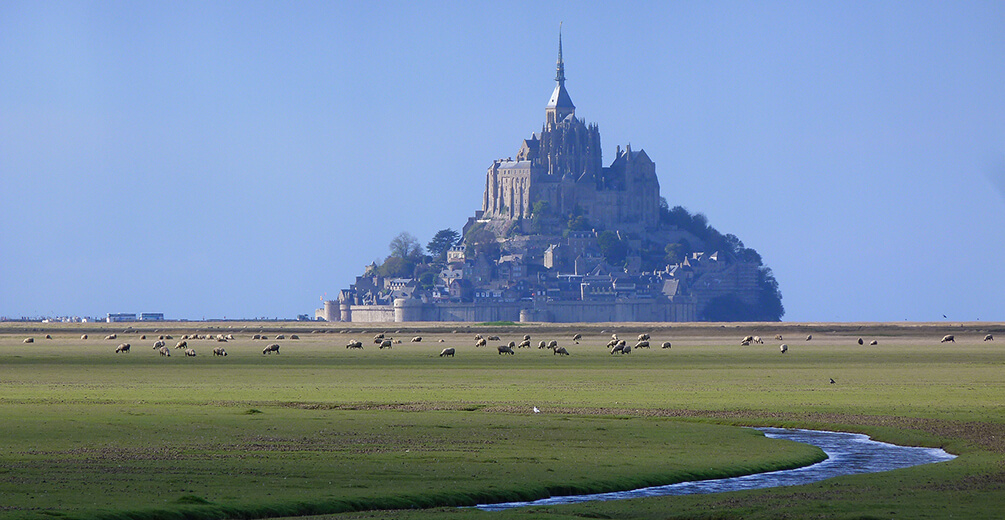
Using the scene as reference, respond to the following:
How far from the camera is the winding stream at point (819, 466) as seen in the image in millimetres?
27656

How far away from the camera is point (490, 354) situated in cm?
9444

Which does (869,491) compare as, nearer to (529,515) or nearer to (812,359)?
(529,515)

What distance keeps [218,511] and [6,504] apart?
3.57m

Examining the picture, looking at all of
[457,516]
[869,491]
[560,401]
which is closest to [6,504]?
[457,516]

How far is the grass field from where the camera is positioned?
25.1m

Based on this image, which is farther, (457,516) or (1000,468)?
(1000,468)

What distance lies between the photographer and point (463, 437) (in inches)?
1414

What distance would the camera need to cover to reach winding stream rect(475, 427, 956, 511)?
1089 inches

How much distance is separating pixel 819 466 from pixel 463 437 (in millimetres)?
9293

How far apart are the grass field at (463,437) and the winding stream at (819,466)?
0.56 metres

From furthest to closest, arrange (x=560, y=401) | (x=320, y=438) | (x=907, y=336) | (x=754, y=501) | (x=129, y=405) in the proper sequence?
1. (x=907, y=336)
2. (x=560, y=401)
3. (x=129, y=405)
4. (x=320, y=438)
5. (x=754, y=501)

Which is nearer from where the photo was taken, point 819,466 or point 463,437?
point 819,466

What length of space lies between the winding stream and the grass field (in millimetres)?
559

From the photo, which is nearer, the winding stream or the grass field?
the grass field
